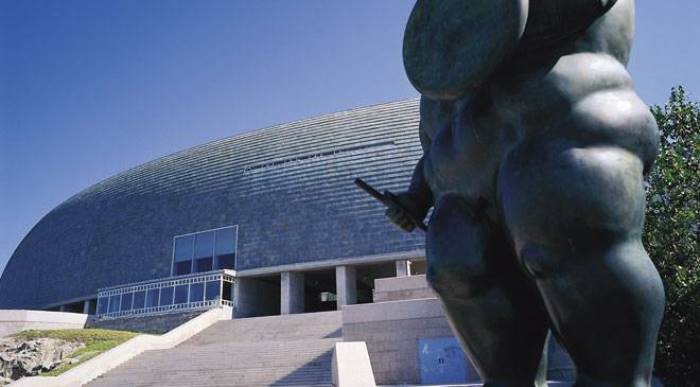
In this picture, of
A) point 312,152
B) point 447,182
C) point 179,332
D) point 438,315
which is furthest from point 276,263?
point 447,182

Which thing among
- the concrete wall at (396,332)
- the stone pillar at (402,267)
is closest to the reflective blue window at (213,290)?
the stone pillar at (402,267)

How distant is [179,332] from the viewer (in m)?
22.2

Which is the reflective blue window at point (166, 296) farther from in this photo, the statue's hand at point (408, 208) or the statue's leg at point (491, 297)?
the statue's leg at point (491, 297)

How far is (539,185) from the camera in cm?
117

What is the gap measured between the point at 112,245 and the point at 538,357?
47.1 metres

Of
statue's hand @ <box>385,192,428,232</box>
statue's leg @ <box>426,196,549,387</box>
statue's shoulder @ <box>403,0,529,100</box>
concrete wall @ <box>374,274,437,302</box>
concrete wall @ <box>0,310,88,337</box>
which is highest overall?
concrete wall @ <box>0,310,88,337</box>

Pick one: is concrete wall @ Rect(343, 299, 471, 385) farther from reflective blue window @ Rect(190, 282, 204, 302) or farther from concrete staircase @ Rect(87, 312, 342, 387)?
reflective blue window @ Rect(190, 282, 204, 302)

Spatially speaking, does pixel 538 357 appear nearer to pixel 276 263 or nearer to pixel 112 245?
pixel 276 263

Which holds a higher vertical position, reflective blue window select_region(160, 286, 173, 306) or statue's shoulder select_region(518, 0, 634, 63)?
reflective blue window select_region(160, 286, 173, 306)

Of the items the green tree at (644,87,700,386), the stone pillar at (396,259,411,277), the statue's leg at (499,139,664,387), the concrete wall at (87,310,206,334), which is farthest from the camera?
the stone pillar at (396,259,411,277)

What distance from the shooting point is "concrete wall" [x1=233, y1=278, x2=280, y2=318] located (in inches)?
1362

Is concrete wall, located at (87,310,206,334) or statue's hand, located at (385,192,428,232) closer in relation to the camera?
statue's hand, located at (385,192,428,232)

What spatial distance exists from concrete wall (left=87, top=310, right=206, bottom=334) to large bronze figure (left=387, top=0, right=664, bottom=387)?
32.3m

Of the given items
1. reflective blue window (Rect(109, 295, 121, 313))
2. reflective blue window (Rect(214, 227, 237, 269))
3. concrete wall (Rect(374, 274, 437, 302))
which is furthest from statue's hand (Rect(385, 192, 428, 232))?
reflective blue window (Rect(109, 295, 121, 313))
